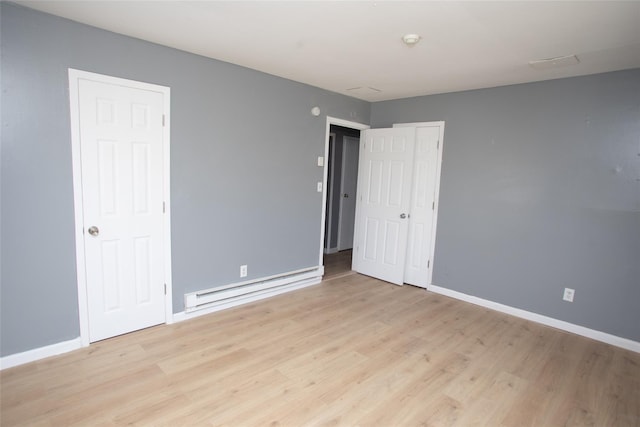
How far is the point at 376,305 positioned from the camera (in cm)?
378

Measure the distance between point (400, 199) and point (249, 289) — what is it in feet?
7.42

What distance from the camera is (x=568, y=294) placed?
3330 millimetres

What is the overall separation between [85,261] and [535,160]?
428 centimetres

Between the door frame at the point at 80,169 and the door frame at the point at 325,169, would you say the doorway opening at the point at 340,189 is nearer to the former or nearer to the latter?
the door frame at the point at 325,169

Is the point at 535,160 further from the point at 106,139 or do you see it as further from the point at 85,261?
the point at 85,261

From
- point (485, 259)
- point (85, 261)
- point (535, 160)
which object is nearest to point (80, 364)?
point (85, 261)

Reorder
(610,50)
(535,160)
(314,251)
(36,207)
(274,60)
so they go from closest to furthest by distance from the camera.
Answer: (36,207) < (610,50) < (274,60) < (535,160) < (314,251)

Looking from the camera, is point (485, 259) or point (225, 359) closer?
point (225, 359)

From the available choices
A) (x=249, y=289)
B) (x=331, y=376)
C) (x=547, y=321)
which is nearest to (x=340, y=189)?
(x=249, y=289)

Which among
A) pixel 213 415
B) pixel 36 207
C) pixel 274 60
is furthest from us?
pixel 274 60

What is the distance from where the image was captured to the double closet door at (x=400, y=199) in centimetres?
432

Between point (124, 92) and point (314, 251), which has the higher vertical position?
point (124, 92)

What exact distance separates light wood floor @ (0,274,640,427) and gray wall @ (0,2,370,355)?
472 millimetres

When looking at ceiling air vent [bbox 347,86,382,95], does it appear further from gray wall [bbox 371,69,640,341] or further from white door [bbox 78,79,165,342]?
white door [bbox 78,79,165,342]
